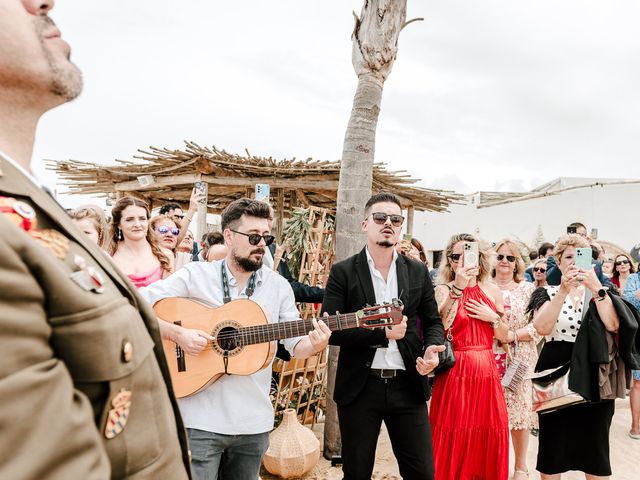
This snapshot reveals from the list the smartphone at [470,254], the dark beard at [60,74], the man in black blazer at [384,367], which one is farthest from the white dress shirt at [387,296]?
the dark beard at [60,74]

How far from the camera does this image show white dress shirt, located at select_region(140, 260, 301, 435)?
2.59 metres

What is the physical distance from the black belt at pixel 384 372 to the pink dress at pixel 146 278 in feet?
6.54

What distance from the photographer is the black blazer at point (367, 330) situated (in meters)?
3.21

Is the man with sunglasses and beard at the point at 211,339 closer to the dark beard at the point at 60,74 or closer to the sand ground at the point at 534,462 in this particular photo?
the dark beard at the point at 60,74

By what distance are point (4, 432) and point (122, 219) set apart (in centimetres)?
350

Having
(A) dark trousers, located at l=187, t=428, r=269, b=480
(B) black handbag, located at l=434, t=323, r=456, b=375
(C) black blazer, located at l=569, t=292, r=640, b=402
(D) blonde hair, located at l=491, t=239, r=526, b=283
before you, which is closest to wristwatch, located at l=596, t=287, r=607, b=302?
(C) black blazer, located at l=569, t=292, r=640, b=402

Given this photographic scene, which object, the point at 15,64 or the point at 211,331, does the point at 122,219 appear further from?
the point at 15,64

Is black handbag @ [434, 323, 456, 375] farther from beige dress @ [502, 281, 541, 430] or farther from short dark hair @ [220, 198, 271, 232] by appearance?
short dark hair @ [220, 198, 271, 232]

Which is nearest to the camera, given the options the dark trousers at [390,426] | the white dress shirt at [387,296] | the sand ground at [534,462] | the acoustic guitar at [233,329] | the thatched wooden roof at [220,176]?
the acoustic guitar at [233,329]

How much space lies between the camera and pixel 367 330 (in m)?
3.20

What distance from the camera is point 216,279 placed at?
2953 millimetres

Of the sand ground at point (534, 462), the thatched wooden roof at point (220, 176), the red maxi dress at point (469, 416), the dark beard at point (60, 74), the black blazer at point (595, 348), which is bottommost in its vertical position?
the sand ground at point (534, 462)

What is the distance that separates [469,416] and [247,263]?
2384mm

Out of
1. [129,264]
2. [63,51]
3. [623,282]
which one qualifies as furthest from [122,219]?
[623,282]
